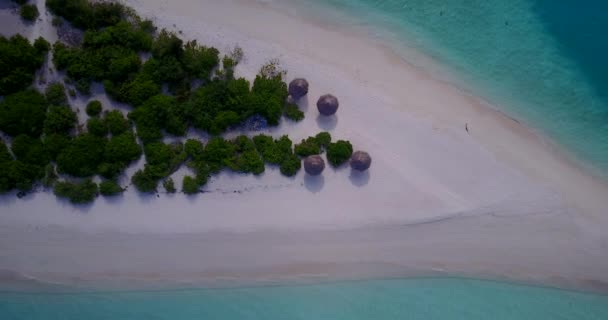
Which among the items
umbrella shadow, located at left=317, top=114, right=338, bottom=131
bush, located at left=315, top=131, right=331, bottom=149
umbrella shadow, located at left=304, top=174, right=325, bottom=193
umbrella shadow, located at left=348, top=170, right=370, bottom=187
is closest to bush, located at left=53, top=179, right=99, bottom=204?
umbrella shadow, located at left=304, top=174, right=325, bottom=193

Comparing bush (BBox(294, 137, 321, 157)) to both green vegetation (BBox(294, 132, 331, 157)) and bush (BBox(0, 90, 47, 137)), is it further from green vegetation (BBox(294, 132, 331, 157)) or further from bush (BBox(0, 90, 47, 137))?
bush (BBox(0, 90, 47, 137))

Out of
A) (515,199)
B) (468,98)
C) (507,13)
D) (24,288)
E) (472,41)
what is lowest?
(24,288)

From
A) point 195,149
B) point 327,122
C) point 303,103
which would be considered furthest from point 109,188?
point 327,122

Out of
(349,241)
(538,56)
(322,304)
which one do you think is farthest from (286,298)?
(538,56)

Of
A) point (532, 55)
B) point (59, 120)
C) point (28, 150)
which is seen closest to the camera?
point (59, 120)

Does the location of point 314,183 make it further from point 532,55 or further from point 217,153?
point 532,55

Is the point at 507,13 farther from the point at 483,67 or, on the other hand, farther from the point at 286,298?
the point at 286,298
